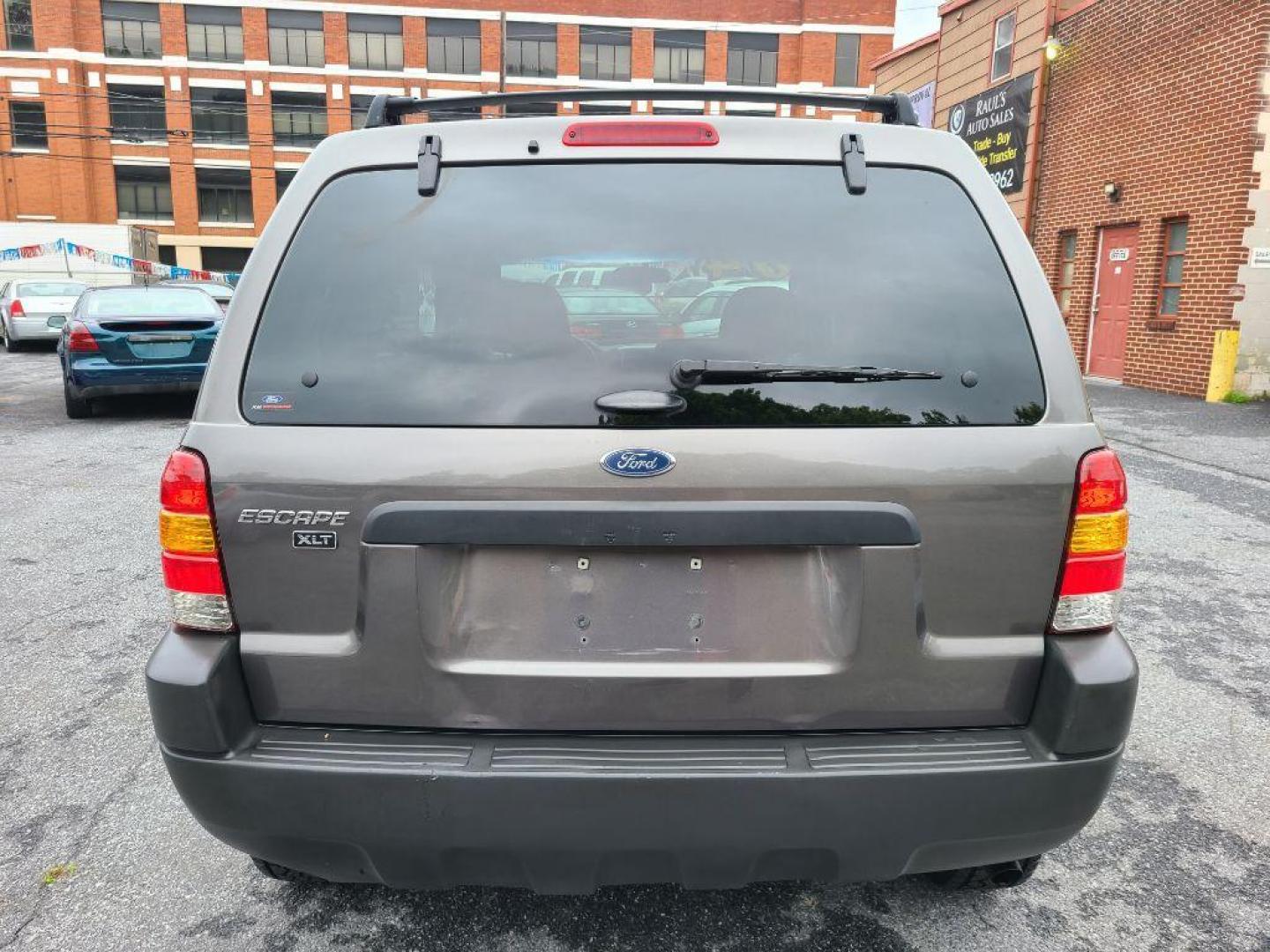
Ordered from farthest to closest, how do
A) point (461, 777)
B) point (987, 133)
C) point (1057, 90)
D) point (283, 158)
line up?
point (283, 158) → point (987, 133) → point (1057, 90) → point (461, 777)

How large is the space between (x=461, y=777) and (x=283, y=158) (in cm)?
4908

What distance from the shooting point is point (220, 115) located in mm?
44438

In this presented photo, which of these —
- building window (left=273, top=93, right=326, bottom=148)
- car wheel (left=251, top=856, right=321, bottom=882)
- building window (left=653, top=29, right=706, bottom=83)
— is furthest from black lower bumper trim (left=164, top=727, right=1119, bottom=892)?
building window (left=653, top=29, right=706, bottom=83)

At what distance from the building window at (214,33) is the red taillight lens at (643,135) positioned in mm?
50202

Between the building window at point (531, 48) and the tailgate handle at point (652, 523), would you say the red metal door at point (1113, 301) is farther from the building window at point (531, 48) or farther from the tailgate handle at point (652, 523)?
the building window at point (531, 48)

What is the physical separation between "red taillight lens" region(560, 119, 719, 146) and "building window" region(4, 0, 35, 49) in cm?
5310

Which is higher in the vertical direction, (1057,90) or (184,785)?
(1057,90)

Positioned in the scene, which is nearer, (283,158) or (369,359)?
(369,359)

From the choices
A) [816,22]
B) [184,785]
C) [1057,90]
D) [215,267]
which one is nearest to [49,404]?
[184,785]

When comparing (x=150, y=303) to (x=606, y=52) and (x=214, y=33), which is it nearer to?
(x=606, y=52)

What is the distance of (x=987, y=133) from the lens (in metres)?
19.1

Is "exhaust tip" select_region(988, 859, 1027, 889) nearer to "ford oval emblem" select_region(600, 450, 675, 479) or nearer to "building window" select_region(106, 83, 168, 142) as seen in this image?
"ford oval emblem" select_region(600, 450, 675, 479)

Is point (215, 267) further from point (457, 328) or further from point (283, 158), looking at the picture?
point (457, 328)

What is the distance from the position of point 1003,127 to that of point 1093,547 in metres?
19.2
